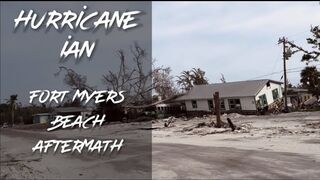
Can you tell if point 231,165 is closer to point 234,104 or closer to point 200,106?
point 234,104

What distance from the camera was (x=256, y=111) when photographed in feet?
168

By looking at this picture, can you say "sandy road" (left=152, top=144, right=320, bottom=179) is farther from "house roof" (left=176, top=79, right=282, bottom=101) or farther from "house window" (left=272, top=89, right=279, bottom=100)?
"house window" (left=272, top=89, right=279, bottom=100)

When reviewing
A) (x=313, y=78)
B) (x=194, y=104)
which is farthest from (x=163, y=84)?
(x=313, y=78)

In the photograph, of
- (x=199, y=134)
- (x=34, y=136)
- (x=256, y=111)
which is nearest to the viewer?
(x=34, y=136)

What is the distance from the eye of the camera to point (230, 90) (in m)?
56.0

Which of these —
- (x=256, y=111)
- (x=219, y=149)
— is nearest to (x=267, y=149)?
(x=219, y=149)

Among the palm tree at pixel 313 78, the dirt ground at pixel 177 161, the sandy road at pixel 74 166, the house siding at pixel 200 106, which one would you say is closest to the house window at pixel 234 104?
the house siding at pixel 200 106

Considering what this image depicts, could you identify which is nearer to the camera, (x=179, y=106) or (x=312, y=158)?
(x=312, y=158)

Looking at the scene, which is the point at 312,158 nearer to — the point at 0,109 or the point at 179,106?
the point at 0,109

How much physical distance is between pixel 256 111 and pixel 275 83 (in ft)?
26.6

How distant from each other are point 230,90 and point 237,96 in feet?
9.57

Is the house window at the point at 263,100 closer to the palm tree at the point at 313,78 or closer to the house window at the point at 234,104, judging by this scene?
the house window at the point at 234,104

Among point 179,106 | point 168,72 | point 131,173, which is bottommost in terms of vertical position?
point 131,173

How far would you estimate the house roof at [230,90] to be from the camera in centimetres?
5312
